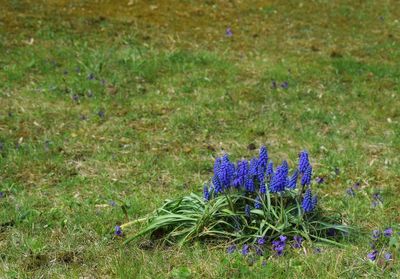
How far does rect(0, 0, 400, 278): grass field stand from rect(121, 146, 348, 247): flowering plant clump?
0.16 m


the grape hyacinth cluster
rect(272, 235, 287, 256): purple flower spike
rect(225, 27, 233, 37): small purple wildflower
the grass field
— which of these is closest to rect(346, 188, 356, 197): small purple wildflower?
the grass field

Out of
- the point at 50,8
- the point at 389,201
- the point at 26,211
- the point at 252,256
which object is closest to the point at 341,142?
the point at 389,201

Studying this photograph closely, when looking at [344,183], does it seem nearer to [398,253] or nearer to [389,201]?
[389,201]

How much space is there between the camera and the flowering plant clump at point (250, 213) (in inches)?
173

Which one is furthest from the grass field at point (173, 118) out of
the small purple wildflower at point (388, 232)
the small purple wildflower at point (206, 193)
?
the small purple wildflower at point (206, 193)

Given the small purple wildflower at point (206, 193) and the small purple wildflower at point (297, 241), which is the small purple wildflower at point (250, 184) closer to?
the small purple wildflower at point (206, 193)

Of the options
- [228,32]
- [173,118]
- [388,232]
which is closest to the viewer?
[388,232]

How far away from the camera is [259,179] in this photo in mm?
4523

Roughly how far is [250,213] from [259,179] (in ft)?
0.86

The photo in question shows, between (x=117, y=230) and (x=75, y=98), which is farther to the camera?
(x=75, y=98)

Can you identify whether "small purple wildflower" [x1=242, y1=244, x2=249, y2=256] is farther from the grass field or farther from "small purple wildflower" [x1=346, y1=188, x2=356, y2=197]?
"small purple wildflower" [x1=346, y1=188, x2=356, y2=197]

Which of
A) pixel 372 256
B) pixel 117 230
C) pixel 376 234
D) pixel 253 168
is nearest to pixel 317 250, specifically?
pixel 372 256

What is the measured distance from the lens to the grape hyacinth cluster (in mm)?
4379

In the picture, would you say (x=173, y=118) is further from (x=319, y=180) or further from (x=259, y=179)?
(x=259, y=179)
